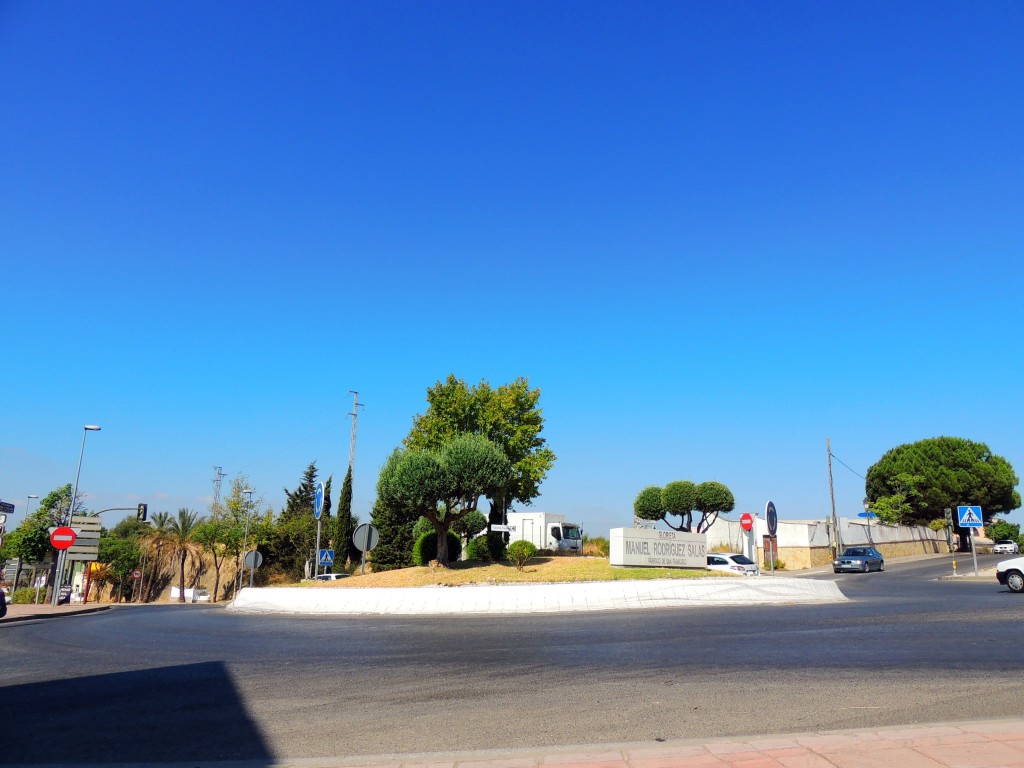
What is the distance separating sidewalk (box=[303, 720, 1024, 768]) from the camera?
4547mm

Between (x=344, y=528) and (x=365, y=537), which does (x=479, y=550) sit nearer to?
(x=365, y=537)

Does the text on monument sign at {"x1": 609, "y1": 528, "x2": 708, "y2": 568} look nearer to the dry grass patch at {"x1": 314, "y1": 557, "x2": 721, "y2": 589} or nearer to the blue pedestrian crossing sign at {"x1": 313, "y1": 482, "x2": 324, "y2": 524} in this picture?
the dry grass patch at {"x1": 314, "y1": 557, "x2": 721, "y2": 589}

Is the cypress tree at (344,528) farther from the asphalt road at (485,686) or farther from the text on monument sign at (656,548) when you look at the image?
the asphalt road at (485,686)

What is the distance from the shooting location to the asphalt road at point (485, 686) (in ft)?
18.9

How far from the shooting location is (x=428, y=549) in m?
33.6

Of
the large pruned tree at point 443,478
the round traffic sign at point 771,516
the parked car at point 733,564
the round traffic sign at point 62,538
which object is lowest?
the parked car at point 733,564

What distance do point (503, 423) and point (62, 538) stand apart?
21422mm

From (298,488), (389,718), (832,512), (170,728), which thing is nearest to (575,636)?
(389,718)

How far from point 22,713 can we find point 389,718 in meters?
3.90

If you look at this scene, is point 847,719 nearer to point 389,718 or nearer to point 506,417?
point 389,718

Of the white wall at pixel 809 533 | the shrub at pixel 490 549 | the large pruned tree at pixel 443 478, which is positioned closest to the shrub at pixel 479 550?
the shrub at pixel 490 549

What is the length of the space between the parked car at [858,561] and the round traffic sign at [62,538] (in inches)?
1562

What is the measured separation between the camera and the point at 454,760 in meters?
4.97

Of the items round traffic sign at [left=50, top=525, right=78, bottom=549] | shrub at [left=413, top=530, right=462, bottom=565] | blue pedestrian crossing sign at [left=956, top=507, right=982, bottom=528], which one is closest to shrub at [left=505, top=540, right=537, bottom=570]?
shrub at [left=413, top=530, right=462, bottom=565]
